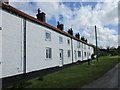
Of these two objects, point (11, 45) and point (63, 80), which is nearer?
point (63, 80)

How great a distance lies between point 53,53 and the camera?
50.2ft

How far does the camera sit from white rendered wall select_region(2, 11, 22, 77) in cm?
842

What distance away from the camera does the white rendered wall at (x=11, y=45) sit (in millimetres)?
8422

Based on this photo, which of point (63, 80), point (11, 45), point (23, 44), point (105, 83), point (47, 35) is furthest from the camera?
point (47, 35)

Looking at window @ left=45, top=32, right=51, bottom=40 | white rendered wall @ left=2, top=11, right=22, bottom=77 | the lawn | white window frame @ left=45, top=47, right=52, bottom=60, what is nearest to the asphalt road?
the lawn

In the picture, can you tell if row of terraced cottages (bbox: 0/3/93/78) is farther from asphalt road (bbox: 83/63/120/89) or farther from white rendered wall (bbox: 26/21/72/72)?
asphalt road (bbox: 83/63/120/89)

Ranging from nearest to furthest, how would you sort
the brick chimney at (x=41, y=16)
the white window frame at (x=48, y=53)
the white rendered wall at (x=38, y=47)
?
1. the white rendered wall at (x=38, y=47)
2. the white window frame at (x=48, y=53)
3. the brick chimney at (x=41, y=16)

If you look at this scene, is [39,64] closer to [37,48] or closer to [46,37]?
[37,48]

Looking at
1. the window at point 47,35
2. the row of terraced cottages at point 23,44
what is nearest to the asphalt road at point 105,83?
the row of terraced cottages at point 23,44

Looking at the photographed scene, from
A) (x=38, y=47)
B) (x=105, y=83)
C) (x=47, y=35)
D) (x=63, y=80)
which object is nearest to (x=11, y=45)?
(x=38, y=47)

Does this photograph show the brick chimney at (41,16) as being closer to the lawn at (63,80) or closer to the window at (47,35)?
the window at (47,35)

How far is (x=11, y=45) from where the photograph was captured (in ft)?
29.6

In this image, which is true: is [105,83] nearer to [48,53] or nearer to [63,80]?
[63,80]

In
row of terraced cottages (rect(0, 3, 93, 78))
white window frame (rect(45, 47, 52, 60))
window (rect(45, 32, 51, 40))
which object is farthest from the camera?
window (rect(45, 32, 51, 40))
